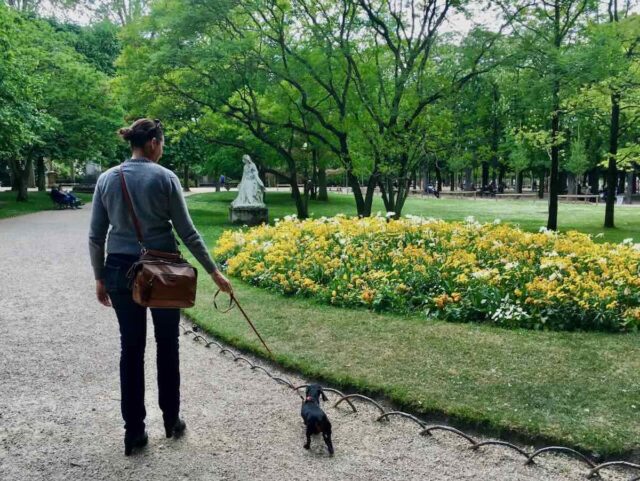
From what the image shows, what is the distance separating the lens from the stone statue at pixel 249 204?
61.7 feet

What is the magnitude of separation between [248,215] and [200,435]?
50.7ft

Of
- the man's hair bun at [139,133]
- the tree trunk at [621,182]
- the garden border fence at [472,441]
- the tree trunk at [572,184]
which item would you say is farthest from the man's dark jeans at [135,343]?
the tree trunk at [621,182]

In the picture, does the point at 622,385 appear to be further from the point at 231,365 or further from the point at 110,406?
the point at 110,406

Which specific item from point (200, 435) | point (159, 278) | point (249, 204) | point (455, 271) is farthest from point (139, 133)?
point (249, 204)

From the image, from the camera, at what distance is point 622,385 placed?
4230 mm

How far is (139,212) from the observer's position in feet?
10.2

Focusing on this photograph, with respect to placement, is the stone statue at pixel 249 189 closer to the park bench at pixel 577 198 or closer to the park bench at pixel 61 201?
the park bench at pixel 61 201

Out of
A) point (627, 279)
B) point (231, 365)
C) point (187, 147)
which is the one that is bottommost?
point (231, 365)

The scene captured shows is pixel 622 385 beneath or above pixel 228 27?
beneath

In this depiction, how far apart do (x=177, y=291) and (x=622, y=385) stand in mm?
3341

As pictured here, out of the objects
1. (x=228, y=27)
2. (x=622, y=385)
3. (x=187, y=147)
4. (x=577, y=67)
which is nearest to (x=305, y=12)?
(x=228, y=27)

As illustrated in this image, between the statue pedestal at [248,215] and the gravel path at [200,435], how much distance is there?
1317cm

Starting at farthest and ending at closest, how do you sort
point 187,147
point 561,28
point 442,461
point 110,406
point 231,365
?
point 187,147 → point 561,28 → point 231,365 → point 110,406 → point 442,461

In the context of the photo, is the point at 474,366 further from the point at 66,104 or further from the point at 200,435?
the point at 66,104
